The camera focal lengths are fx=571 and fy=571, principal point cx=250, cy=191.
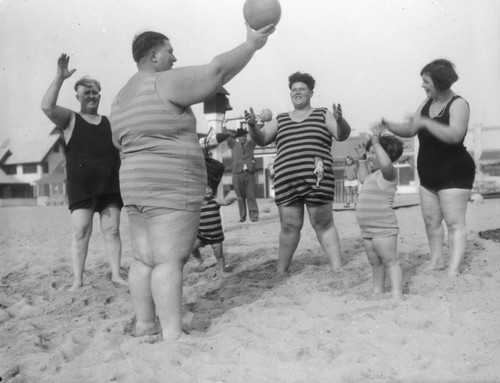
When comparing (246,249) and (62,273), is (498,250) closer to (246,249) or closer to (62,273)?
(246,249)

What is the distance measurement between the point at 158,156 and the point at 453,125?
252 centimetres

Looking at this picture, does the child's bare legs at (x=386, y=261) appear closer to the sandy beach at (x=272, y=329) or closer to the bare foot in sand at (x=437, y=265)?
the sandy beach at (x=272, y=329)

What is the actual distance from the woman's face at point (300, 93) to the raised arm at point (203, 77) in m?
1.91

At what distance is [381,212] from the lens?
13.5 feet

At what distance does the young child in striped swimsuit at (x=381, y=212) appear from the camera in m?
4.04

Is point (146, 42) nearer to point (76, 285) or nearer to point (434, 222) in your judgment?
point (76, 285)

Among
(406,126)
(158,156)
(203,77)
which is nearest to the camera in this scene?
(203,77)

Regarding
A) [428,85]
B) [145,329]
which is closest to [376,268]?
[428,85]

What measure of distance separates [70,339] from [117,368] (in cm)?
75

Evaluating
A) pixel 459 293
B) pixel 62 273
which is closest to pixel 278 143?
pixel 459 293

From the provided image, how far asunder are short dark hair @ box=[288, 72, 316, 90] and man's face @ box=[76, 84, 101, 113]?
5.68 feet

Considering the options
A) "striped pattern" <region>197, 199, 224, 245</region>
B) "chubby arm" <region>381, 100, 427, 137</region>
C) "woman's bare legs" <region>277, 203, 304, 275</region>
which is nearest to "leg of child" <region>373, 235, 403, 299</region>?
"chubby arm" <region>381, 100, 427, 137</region>

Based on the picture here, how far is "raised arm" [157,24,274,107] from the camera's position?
310cm

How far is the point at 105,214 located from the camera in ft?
16.6
